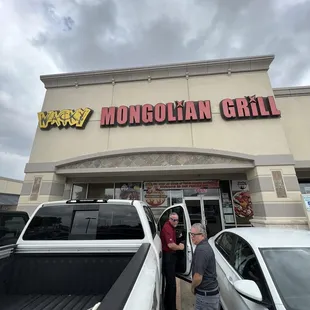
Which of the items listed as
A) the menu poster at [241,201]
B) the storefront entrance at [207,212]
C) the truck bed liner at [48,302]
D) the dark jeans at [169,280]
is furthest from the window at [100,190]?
the truck bed liner at [48,302]

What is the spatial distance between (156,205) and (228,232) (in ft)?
20.5

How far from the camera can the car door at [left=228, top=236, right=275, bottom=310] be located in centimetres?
205

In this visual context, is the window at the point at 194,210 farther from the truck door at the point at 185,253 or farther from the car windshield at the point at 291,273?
the car windshield at the point at 291,273

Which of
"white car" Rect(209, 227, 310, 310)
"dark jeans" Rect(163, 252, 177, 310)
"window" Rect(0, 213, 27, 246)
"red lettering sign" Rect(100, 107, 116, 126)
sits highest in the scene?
"red lettering sign" Rect(100, 107, 116, 126)

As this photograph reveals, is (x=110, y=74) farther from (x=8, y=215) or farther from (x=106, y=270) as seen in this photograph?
(x=106, y=270)

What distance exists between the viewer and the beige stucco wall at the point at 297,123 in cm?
916

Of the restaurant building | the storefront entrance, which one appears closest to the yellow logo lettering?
the restaurant building

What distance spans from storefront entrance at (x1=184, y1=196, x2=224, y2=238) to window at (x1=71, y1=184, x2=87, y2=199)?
18.9ft

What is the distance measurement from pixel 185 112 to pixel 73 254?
8.18 metres

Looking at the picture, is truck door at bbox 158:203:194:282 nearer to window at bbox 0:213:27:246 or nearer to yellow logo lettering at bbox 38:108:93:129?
window at bbox 0:213:27:246

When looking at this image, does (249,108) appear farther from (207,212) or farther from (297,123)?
(207,212)

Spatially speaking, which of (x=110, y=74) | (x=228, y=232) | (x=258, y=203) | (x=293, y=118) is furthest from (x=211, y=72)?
(x=228, y=232)

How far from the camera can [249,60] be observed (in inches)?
383

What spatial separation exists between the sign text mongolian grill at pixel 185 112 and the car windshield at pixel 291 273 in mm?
7447
